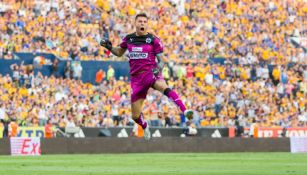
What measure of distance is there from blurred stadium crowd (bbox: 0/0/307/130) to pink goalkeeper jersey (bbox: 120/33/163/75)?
16108 mm

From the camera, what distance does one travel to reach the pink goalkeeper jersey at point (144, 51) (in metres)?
20.0

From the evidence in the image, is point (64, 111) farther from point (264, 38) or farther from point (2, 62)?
point (264, 38)

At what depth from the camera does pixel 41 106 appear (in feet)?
121

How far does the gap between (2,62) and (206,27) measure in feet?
43.6

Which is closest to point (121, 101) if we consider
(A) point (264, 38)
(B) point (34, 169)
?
(A) point (264, 38)

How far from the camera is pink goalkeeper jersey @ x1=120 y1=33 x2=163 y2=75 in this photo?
65.7 feet

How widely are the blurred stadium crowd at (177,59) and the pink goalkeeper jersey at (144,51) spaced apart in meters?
16.1

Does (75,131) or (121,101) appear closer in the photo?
(75,131)

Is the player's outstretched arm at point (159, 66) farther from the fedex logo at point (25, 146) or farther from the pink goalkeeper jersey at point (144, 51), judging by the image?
the fedex logo at point (25, 146)

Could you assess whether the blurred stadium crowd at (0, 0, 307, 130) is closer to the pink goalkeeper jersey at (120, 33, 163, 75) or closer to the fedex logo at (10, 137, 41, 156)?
the fedex logo at (10, 137, 41, 156)

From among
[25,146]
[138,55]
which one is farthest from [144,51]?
[25,146]

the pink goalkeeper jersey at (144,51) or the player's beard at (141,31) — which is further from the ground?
the player's beard at (141,31)

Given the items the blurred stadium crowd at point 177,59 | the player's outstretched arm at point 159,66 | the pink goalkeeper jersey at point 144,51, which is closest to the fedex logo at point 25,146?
the blurred stadium crowd at point 177,59

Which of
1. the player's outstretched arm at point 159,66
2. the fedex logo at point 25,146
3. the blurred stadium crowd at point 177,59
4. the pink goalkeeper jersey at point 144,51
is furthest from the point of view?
the blurred stadium crowd at point 177,59
